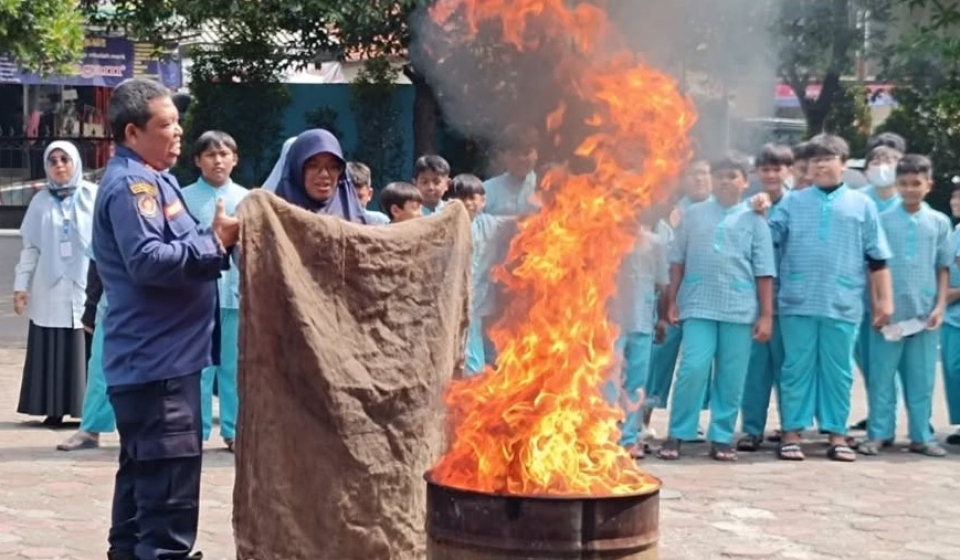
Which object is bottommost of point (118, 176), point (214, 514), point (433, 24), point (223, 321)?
point (214, 514)

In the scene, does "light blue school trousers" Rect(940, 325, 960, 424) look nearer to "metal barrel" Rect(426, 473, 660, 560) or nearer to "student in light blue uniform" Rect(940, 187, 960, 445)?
"student in light blue uniform" Rect(940, 187, 960, 445)

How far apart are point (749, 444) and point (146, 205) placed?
532 cm

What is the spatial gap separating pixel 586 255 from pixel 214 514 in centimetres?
284

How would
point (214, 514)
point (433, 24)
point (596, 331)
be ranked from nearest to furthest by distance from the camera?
point (596, 331) → point (214, 514) → point (433, 24)

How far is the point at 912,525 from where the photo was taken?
7324mm

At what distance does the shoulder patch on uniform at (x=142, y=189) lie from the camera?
5223 millimetres

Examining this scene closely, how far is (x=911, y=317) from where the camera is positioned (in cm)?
955

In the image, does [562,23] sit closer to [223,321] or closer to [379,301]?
[379,301]

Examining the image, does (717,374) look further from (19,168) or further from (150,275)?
(19,168)

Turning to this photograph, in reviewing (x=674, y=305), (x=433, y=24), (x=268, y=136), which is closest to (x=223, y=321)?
(x=674, y=305)

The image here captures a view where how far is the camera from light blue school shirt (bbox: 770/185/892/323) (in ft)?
30.2

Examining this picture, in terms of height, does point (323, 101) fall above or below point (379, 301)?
above

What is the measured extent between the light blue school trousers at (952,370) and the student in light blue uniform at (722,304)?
1568mm

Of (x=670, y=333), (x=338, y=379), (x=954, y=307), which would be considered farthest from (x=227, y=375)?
(x=954, y=307)
